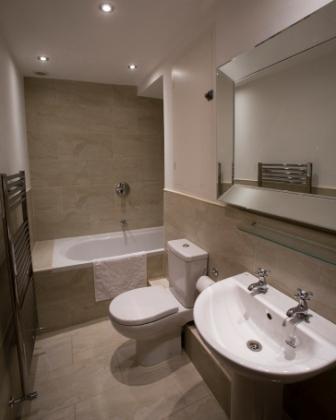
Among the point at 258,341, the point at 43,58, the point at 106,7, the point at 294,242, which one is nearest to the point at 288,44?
the point at 294,242

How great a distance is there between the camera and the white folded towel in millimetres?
2463

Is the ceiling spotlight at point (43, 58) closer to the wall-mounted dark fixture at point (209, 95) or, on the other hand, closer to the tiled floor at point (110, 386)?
the wall-mounted dark fixture at point (209, 95)

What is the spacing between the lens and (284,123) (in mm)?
1235

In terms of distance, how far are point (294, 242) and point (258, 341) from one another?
49 cm

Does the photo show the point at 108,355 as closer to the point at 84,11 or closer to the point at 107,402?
the point at 107,402

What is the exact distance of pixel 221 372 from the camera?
1559 mm

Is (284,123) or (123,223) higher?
(284,123)

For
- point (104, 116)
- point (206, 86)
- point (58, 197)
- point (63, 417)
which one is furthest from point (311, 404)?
point (104, 116)

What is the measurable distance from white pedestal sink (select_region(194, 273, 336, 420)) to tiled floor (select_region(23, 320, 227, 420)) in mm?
478

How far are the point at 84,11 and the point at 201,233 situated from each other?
1656 mm

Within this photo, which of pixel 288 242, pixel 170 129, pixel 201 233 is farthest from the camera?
pixel 170 129

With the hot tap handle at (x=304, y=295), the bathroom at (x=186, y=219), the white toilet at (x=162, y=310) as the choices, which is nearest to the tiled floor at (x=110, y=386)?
the bathroom at (x=186, y=219)

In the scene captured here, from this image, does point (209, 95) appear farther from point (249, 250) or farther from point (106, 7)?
point (249, 250)

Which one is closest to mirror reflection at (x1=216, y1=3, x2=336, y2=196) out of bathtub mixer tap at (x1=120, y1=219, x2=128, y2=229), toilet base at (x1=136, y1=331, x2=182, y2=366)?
toilet base at (x1=136, y1=331, x2=182, y2=366)
